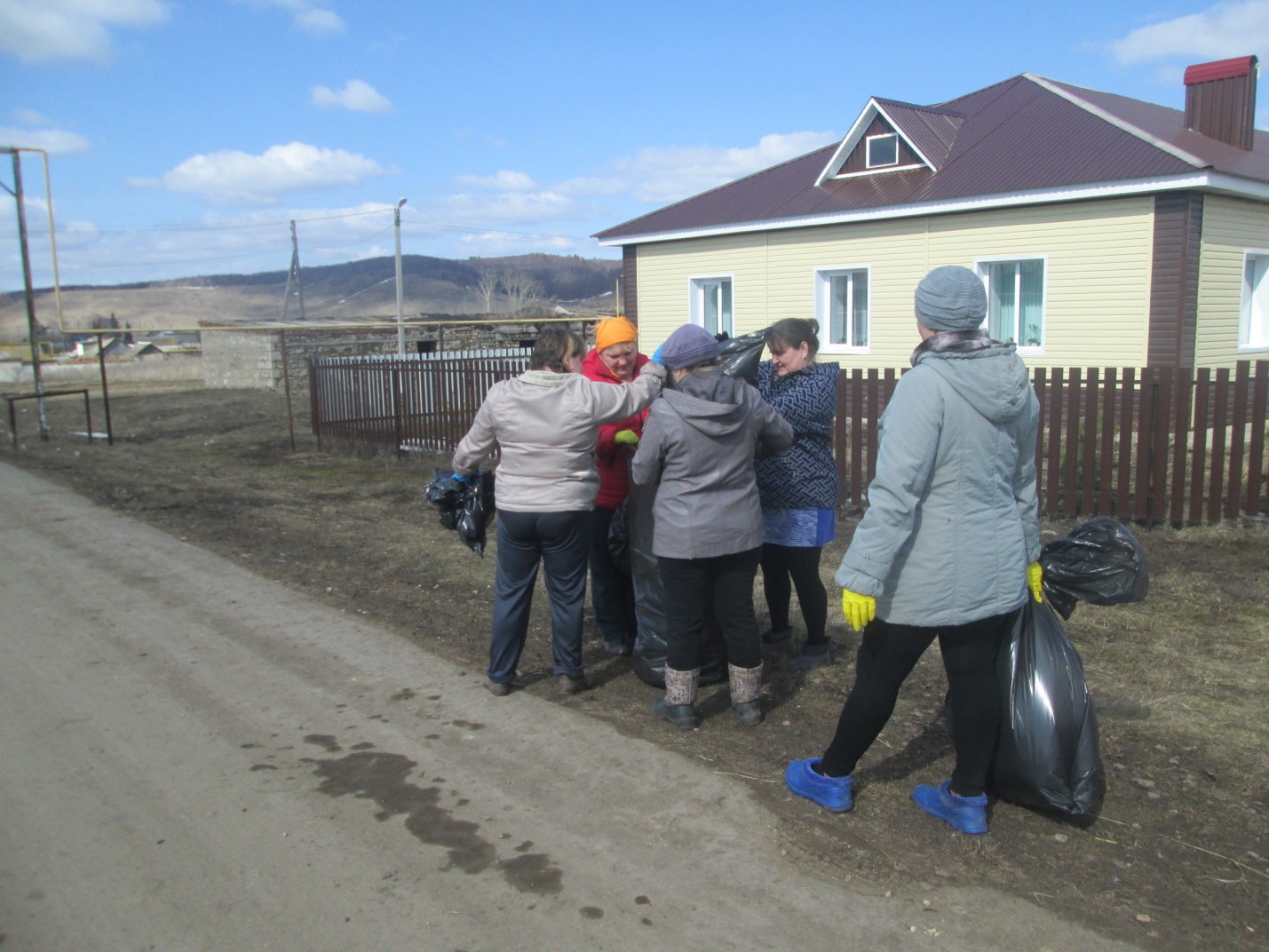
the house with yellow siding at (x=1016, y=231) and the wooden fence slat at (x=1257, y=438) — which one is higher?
the house with yellow siding at (x=1016, y=231)

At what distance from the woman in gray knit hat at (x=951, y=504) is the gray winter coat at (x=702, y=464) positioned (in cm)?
85

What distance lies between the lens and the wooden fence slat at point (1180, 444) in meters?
6.98

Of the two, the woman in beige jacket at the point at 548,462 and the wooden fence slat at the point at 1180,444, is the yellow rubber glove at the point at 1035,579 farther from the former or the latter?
the wooden fence slat at the point at 1180,444

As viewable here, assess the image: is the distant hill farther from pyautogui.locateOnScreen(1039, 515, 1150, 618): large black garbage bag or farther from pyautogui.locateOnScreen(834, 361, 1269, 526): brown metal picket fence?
pyautogui.locateOnScreen(1039, 515, 1150, 618): large black garbage bag

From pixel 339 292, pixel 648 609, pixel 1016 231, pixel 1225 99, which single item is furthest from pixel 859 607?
pixel 339 292

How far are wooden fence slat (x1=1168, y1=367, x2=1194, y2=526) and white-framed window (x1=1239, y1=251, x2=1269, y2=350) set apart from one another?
8.56 m

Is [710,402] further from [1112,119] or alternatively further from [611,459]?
[1112,119]

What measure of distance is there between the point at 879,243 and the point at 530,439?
12.8 m

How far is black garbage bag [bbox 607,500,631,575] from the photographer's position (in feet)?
15.3

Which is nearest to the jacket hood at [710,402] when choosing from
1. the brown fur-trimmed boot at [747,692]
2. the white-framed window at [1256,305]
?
the brown fur-trimmed boot at [747,692]

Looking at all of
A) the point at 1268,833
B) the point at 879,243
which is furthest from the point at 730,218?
the point at 1268,833

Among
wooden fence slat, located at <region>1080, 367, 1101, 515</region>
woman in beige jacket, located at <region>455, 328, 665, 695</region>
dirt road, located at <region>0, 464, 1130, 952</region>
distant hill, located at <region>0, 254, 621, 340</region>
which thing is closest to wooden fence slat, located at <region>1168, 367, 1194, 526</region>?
wooden fence slat, located at <region>1080, 367, 1101, 515</region>

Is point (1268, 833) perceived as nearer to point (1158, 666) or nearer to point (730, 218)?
point (1158, 666)

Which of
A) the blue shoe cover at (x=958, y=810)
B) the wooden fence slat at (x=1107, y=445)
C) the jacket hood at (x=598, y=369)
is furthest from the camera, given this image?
the wooden fence slat at (x=1107, y=445)
